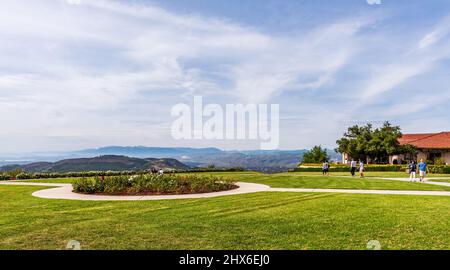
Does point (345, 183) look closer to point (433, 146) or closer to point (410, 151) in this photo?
point (410, 151)

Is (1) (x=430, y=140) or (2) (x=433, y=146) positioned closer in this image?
(2) (x=433, y=146)

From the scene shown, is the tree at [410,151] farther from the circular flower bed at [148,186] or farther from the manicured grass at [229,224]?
the circular flower bed at [148,186]

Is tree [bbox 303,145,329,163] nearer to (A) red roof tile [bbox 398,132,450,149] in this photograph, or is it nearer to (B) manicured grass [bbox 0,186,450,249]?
(A) red roof tile [bbox 398,132,450,149]

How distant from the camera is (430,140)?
158 ft

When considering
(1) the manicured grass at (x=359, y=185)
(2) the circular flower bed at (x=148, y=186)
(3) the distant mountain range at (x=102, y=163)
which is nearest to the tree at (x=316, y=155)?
(3) the distant mountain range at (x=102, y=163)

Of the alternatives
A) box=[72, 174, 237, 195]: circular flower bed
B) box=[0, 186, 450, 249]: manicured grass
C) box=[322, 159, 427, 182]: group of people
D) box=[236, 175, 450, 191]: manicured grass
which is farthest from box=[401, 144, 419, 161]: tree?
box=[72, 174, 237, 195]: circular flower bed

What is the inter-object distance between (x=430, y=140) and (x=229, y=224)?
4924cm

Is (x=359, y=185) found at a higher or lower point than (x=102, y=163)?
lower

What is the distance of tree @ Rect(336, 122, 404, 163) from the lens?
147 feet

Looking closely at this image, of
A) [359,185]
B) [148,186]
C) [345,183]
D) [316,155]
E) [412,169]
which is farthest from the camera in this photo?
[316,155]

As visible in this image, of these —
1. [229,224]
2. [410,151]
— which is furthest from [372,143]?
[229,224]

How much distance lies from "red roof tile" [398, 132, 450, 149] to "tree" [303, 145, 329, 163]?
1123 cm

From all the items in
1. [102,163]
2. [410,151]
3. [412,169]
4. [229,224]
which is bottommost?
[229,224]
